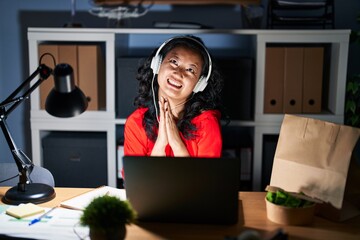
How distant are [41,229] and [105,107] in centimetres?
144

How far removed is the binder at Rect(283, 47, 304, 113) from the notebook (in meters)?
1.37

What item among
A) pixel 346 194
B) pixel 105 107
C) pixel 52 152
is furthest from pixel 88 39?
pixel 346 194

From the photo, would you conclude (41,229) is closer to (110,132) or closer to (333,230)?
(333,230)

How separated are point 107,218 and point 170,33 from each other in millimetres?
1615

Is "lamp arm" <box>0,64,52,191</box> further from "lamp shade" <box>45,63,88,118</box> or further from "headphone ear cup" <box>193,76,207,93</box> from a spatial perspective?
"headphone ear cup" <box>193,76,207,93</box>

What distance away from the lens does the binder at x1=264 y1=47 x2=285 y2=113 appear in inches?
109

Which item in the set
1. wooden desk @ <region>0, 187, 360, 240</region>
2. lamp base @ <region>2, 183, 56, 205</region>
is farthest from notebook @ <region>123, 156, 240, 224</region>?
lamp base @ <region>2, 183, 56, 205</region>

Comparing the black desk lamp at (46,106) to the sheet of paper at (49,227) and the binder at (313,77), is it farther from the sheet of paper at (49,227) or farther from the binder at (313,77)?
the binder at (313,77)

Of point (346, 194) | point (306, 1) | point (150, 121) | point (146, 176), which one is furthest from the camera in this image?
point (306, 1)

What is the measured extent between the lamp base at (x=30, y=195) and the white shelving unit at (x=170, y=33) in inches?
38.8

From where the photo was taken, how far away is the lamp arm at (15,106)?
1.74 m

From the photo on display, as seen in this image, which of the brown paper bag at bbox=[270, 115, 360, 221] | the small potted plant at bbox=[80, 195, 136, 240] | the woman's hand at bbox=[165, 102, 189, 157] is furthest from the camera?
the woman's hand at bbox=[165, 102, 189, 157]

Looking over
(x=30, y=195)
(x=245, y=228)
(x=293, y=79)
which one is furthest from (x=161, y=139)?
(x=293, y=79)

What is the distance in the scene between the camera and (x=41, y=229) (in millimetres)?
1565
